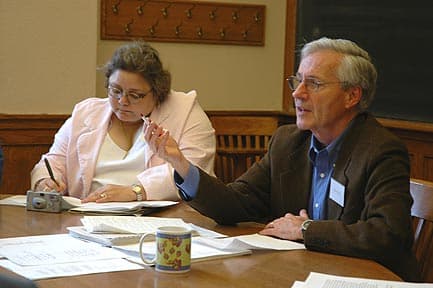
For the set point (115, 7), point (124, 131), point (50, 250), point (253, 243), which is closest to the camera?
point (50, 250)

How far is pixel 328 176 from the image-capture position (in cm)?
247

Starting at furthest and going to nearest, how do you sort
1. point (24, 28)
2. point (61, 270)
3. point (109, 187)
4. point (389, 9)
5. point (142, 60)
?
1. point (389, 9)
2. point (24, 28)
3. point (142, 60)
4. point (109, 187)
5. point (61, 270)

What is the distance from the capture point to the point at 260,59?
5066mm

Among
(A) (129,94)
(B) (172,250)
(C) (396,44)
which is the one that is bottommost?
(B) (172,250)

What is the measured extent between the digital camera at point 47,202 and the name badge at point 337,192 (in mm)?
886

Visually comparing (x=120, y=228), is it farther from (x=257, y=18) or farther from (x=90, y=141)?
(x=257, y=18)

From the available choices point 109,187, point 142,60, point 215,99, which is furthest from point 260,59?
point 109,187

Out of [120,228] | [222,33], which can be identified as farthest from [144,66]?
[222,33]

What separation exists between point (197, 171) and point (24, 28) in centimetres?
185

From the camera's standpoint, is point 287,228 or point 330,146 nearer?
point 287,228

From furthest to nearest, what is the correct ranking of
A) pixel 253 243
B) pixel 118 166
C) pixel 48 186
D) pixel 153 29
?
pixel 153 29 → pixel 118 166 → pixel 48 186 → pixel 253 243

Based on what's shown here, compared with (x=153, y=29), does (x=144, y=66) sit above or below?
below

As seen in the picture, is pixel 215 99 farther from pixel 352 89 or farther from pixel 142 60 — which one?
pixel 352 89

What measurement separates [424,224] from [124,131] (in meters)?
1.38
